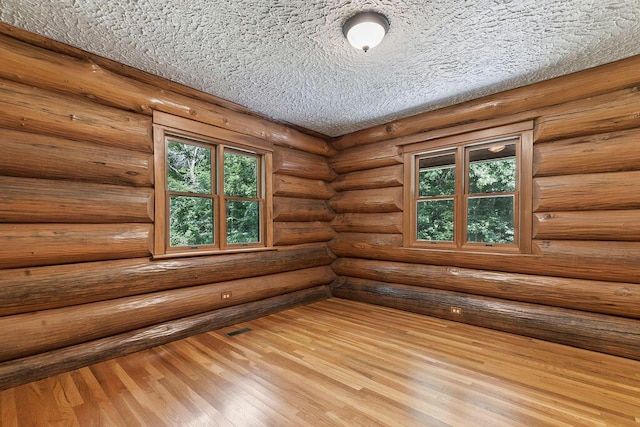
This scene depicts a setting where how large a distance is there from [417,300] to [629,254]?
209 centimetres

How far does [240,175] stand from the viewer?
3.82 m

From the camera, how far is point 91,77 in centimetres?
249

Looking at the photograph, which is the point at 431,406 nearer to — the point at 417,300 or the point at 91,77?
the point at 417,300

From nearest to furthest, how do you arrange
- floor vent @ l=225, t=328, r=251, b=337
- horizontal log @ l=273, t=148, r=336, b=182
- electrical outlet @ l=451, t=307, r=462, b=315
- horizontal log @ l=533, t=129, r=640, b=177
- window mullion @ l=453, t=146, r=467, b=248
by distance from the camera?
horizontal log @ l=533, t=129, r=640, b=177 → floor vent @ l=225, t=328, r=251, b=337 → electrical outlet @ l=451, t=307, r=462, b=315 → window mullion @ l=453, t=146, r=467, b=248 → horizontal log @ l=273, t=148, r=336, b=182

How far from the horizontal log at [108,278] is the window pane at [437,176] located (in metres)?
2.43

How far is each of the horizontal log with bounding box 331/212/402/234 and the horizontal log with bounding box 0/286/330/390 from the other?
4.94ft

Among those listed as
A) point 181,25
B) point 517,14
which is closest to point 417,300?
point 517,14

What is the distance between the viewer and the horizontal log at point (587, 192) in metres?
2.58

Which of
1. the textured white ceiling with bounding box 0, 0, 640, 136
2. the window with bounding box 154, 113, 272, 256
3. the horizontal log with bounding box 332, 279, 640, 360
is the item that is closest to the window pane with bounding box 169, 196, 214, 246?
the window with bounding box 154, 113, 272, 256

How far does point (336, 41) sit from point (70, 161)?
2407 millimetres

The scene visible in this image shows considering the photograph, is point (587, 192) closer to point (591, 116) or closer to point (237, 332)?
point (591, 116)

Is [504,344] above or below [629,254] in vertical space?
below

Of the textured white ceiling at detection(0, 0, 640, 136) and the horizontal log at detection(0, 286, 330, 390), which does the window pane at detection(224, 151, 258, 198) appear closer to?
the textured white ceiling at detection(0, 0, 640, 136)

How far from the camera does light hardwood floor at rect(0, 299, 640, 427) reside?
1.79m
